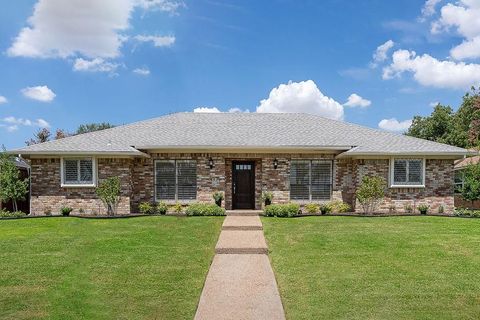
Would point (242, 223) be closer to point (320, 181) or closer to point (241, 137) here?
point (320, 181)

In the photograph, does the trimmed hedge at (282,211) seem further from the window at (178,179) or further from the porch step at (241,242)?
the window at (178,179)

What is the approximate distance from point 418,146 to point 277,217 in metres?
6.91

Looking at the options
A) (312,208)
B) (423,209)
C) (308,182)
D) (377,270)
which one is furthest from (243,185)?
(377,270)

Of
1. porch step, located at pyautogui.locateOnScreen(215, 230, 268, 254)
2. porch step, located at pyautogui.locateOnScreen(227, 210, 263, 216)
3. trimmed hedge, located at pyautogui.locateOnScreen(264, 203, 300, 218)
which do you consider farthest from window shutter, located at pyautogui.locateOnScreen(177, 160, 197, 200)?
porch step, located at pyautogui.locateOnScreen(215, 230, 268, 254)

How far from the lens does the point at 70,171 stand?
53.7ft

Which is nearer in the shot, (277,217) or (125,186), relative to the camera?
(277,217)

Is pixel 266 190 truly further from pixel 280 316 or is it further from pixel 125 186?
pixel 280 316

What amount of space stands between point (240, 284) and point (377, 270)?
105 inches

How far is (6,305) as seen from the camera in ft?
19.9

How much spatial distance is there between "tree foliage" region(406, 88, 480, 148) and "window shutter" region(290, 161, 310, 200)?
54.9ft

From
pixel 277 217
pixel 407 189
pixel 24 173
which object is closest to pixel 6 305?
pixel 277 217

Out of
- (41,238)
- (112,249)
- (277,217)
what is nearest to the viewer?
(112,249)

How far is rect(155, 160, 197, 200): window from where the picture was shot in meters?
17.1

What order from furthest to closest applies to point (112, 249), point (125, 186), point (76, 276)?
point (125, 186), point (112, 249), point (76, 276)
